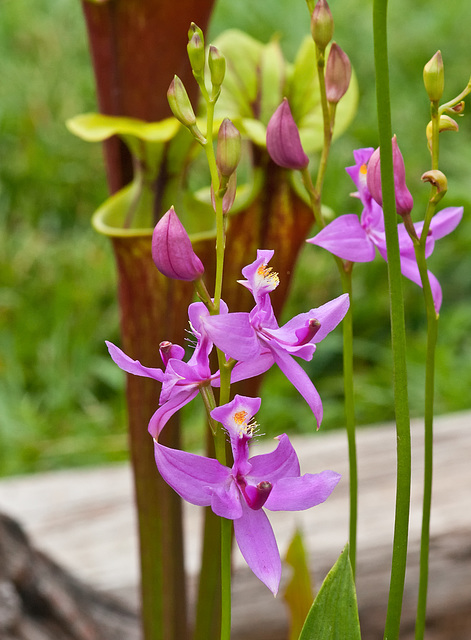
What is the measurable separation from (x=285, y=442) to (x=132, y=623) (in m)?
0.52

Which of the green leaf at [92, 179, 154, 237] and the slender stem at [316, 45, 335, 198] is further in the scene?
the green leaf at [92, 179, 154, 237]

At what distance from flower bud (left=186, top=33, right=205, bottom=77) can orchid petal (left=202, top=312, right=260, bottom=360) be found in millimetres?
78

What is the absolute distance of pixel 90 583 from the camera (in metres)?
0.70

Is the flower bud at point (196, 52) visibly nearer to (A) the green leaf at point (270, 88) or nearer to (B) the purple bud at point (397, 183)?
(B) the purple bud at point (397, 183)

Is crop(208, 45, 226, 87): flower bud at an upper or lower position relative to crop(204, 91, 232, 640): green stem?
upper

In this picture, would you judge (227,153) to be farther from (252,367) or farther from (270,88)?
(270,88)

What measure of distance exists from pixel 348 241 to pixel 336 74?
0.06 metres

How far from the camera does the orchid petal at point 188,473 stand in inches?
9.4

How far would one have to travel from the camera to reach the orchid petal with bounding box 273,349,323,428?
0.78ft

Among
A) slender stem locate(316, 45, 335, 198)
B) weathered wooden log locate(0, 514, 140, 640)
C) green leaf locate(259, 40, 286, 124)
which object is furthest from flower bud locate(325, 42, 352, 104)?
weathered wooden log locate(0, 514, 140, 640)

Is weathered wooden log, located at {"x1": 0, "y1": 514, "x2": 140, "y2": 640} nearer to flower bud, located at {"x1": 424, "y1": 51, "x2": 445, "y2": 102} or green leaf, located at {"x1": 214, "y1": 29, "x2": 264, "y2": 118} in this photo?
green leaf, located at {"x1": 214, "y1": 29, "x2": 264, "y2": 118}

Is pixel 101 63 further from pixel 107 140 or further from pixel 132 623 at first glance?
pixel 132 623

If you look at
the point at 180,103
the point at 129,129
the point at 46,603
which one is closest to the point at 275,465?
the point at 180,103

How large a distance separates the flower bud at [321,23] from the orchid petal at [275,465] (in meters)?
0.14
